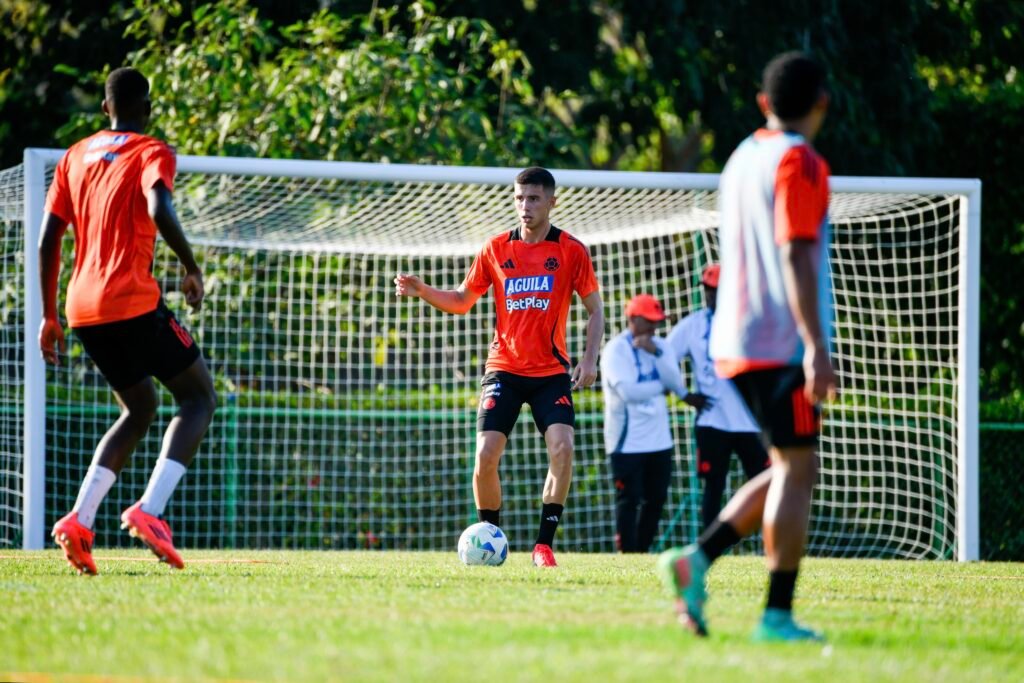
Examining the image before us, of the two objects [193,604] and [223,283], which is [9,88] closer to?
[223,283]

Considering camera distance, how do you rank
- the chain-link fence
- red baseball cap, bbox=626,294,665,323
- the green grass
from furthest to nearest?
the chain-link fence, red baseball cap, bbox=626,294,665,323, the green grass

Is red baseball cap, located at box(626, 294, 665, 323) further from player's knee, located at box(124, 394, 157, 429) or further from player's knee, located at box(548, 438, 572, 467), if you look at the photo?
player's knee, located at box(124, 394, 157, 429)

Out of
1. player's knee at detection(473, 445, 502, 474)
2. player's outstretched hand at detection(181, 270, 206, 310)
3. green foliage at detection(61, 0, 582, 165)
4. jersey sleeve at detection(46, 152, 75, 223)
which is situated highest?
green foliage at detection(61, 0, 582, 165)

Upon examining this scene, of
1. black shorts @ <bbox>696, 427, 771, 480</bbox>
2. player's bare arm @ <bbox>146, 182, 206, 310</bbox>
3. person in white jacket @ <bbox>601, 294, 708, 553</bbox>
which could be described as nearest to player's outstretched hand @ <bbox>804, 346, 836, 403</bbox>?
player's bare arm @ <bbox>146, 182, 206, 310</bbox>

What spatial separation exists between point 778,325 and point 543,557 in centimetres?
385

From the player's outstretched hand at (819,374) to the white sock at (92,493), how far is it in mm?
3475

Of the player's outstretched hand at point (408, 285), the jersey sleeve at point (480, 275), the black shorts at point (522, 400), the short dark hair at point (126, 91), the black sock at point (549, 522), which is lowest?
the black sock at point (549, 522)

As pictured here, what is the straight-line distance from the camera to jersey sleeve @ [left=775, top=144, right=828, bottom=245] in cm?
441

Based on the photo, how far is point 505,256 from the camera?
27.2 ft

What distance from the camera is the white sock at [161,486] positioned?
627 centimetres

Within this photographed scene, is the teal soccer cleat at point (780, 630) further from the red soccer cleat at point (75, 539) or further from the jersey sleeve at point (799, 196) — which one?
the red soccer cleat at point (75, 539)

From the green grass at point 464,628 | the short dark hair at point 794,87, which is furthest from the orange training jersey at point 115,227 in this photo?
the short dark hair at point 794,87

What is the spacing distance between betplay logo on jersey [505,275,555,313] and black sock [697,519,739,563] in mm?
3559

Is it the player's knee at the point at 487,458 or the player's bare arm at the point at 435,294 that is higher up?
the player's bare arm at the point at 435,294
